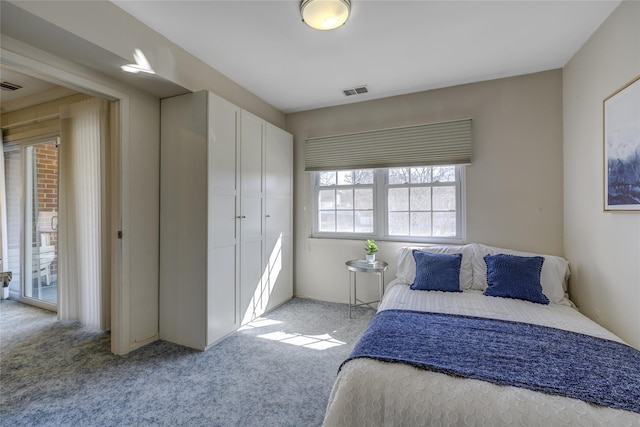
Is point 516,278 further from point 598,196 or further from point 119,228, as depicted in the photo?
point 119,228

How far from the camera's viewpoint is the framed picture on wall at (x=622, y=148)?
5.48 ft

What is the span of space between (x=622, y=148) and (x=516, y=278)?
1180mm

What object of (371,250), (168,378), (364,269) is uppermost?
(371,250)

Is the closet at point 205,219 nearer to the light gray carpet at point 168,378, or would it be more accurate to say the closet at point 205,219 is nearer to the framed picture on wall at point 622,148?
the light gray carpet at point 168,378

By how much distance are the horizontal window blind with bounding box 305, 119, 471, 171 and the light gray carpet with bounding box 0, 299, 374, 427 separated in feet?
6.51

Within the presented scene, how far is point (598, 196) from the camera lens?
208 centimetres

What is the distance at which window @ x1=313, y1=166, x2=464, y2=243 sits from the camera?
3.12 metres

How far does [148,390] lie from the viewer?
1833mm

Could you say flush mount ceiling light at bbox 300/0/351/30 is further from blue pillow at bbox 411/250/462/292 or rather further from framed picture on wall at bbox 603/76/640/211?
blue pillow at bbox 411/250/462/292

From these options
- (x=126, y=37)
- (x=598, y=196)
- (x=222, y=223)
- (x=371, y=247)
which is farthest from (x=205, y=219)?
(x=598, y=196)

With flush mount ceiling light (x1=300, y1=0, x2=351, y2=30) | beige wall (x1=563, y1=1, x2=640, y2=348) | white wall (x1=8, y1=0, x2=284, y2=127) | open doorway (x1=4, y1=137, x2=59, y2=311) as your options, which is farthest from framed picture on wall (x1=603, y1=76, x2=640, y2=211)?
open doorway (x1=4, y1=137, x2=59, y2=311)

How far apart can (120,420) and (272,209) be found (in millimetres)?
2244

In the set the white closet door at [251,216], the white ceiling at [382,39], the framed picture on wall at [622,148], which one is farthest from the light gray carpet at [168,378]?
the white ceiling at [382,39]

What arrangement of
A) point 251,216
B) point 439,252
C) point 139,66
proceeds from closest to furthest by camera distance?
point 139,66, point 439,252, point 251,216
